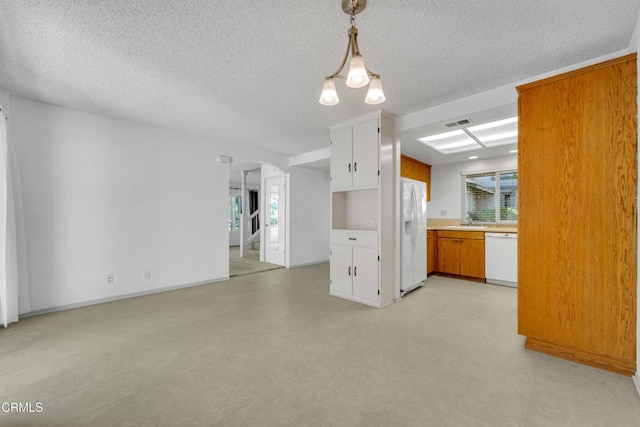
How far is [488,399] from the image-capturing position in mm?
1758

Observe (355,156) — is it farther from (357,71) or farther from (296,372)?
(296,372)

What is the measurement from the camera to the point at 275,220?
6.79 metres

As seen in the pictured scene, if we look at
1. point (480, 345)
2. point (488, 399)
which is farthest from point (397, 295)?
point (488, 399)

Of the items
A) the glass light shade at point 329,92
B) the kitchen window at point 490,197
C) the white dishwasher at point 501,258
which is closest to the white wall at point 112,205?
the glass light shade at point 329,92

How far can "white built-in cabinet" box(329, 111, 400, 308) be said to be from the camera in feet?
11.7

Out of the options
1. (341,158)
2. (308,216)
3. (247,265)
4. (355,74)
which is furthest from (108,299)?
(355,74)

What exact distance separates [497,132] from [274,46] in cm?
368

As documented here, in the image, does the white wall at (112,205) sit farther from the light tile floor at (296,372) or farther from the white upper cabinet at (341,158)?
the white upper cabinet at (341,158)

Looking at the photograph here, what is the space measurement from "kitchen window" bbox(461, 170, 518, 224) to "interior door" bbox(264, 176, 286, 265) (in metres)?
4.15

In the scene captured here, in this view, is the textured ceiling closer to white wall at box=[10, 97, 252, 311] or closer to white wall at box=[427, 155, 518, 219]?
white wall at box=[10, 97, 252, 311]

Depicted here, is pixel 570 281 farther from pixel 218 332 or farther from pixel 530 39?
pixel 218 332

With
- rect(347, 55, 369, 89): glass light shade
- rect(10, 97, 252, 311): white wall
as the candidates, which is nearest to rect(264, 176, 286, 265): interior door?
rect(10, 97, 252, 311): white wall

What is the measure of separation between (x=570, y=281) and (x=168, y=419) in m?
3.14

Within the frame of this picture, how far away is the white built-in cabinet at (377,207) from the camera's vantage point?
11.7 feet
